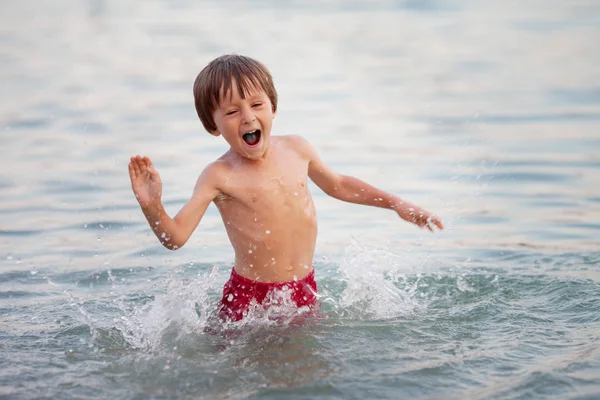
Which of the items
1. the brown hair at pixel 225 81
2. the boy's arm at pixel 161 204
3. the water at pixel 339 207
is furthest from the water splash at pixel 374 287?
the brown hair at pixel 225 81

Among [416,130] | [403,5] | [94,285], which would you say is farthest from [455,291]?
[403,5]

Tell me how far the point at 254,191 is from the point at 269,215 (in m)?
0.15

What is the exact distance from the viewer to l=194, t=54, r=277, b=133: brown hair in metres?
4.89

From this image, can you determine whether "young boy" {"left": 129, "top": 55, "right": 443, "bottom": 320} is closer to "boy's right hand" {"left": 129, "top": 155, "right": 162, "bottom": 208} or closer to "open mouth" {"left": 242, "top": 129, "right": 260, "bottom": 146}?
"open mouth" {"left": 242, "top": 129, "right": 260, "bottom": 146}

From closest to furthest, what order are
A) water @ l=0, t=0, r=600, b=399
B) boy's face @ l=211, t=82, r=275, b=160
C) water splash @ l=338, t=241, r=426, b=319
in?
water @ l=0, t=0, r=600, b=399 < boy's face @ l=211, t=82, r=275, b=160 < water splash @ l=338, t=241, r=426, b=319

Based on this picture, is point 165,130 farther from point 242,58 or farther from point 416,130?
point 242,58

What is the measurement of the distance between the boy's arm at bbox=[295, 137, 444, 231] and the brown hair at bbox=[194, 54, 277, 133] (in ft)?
1.54

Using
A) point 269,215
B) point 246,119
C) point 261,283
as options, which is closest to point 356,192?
point 269,215

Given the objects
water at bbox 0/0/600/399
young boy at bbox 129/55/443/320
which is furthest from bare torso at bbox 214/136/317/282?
water at bbox 0/0/600/399

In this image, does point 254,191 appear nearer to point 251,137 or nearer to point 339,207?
point 251,137

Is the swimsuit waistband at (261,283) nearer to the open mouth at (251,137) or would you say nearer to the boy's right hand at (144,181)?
the open mouth at (251,137)

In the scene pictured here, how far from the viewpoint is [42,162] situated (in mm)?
9148

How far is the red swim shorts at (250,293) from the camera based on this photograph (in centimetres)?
508

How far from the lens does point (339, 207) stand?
7836 mm
